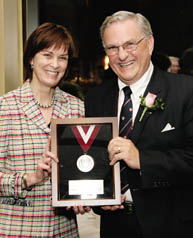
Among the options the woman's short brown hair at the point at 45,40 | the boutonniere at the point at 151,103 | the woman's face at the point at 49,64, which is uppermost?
the woman's short brown hair at the point at 45,40

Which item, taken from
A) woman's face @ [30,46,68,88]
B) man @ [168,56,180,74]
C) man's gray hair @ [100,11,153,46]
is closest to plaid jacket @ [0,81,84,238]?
woman's face @ [30,46,68,88]

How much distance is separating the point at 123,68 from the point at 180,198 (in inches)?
28.0

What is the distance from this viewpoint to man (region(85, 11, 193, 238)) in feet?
4.90

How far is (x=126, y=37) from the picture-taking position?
167cm

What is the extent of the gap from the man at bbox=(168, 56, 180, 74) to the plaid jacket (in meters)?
2.31

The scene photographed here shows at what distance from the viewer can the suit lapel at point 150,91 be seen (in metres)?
1.57

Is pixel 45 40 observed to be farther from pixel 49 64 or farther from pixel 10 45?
pixel 10 45

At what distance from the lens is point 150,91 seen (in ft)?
5.45

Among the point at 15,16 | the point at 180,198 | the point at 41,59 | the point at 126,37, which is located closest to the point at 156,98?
the point at 126,37

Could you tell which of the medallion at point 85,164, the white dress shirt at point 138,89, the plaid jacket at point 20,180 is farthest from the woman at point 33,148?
the white dress shirt at point 138,89

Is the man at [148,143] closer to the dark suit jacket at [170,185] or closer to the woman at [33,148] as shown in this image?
the dark suit jacket at [170,185]

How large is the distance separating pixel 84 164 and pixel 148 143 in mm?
324

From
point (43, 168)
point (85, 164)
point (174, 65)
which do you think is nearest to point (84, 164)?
point (85, 164)

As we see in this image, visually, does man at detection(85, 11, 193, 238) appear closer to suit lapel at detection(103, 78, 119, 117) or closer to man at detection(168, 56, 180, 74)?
suit lapel at detection(103, 78, 119, 117)
